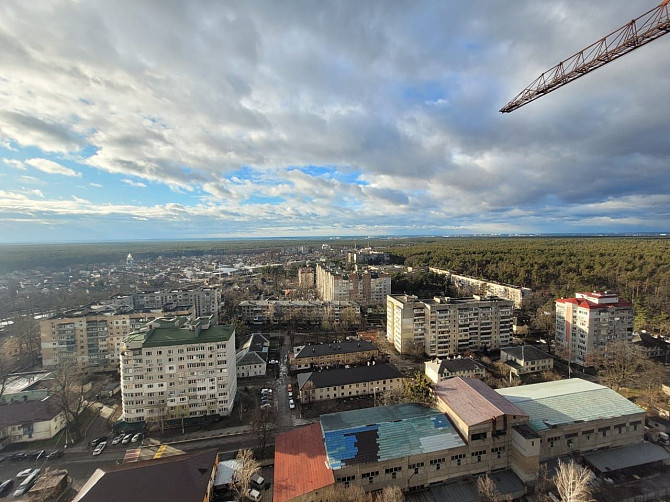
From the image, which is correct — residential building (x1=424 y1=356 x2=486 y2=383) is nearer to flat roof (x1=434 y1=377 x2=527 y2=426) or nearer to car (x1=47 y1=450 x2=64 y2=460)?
flat roof (x1=434 y1=377 x2=527 y2=426)

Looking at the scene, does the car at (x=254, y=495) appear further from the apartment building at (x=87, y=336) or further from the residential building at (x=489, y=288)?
the residential building at (x=489, y=288)

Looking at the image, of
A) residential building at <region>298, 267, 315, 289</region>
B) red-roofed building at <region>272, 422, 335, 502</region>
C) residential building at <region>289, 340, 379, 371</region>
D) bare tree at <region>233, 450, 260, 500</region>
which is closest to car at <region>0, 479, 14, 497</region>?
bare tree at <region>233, 450, 260, 500</region>

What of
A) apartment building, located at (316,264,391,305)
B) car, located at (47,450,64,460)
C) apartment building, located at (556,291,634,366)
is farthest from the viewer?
apartment building, located at (316,264,391,305)

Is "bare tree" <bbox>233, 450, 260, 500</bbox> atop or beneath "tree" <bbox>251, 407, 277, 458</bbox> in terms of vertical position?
atop

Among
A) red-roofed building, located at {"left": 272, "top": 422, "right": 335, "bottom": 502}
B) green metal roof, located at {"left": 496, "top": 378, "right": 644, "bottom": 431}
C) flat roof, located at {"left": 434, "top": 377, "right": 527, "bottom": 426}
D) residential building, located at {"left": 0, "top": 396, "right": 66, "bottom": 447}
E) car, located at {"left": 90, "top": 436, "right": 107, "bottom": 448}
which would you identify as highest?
flat roof, located at {"left": 434, "top": 377, "right": 527, "bottom": 426}

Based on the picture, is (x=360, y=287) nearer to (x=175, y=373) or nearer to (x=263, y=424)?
(x=175, y=373)

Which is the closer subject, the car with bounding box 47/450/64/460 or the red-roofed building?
the red-roofed building

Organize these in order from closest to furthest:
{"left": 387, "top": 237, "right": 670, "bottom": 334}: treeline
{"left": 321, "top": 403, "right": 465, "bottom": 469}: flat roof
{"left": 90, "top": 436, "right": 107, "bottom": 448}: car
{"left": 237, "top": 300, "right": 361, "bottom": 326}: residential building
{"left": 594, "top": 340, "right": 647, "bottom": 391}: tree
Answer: {"left": 321, "top": 403, "right": 465, "bottom": 469}: flat roof → {"left": 90, "top": 436, "right": 107, "bottom": 448}: car → {"left": 594, "top": 340, "right": 647, "bottom": 391}: tree → {"left": 387, "top": 237, "right": 670, "bottom": 334}: treeline → {"left": 237, "top": 300, "right": 361, "bottom": 326}: residential building

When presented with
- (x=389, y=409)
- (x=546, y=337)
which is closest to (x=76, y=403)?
(x=389, y=409)
